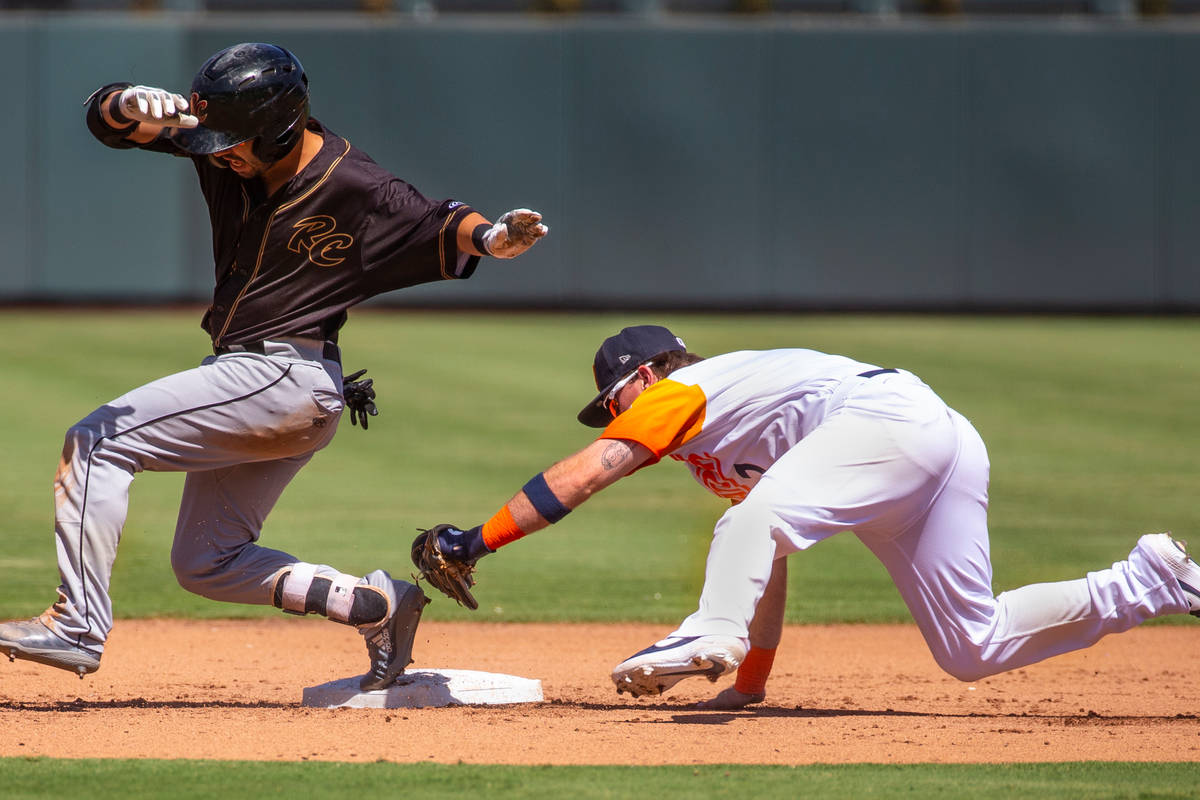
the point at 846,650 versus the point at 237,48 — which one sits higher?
the point at 237,48

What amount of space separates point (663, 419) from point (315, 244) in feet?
3.94

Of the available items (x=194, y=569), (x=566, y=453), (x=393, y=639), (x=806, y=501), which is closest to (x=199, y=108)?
(x=194, y=569)

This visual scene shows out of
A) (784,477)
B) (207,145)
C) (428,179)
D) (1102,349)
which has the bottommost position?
(1102,349)

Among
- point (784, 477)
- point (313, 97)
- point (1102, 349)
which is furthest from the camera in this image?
point (313, 97)

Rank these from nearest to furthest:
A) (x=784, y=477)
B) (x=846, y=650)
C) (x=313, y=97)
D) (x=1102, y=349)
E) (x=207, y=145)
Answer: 1. (x=784, y=477)
2. (x=207, y=145)
3. (x=846, y=650)
4. (x=1102, y=349)
5. (x=313, y=97)

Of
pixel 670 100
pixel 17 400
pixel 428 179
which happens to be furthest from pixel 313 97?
pixel 17 400

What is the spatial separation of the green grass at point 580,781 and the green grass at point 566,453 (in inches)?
120

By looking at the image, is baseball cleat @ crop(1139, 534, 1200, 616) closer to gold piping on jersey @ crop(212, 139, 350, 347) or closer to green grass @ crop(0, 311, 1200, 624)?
green grass @ crop(0, 311, 1200, 624)

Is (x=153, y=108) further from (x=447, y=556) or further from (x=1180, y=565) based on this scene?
(x=1180, y=565)

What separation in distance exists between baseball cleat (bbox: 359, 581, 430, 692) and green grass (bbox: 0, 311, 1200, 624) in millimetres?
2089

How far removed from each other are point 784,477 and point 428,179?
58.0 ft

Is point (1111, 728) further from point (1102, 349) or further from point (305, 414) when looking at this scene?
point (1102, 349)

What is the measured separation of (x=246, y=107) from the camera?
4562 mm

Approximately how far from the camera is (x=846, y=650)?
→ 659 centimetres
